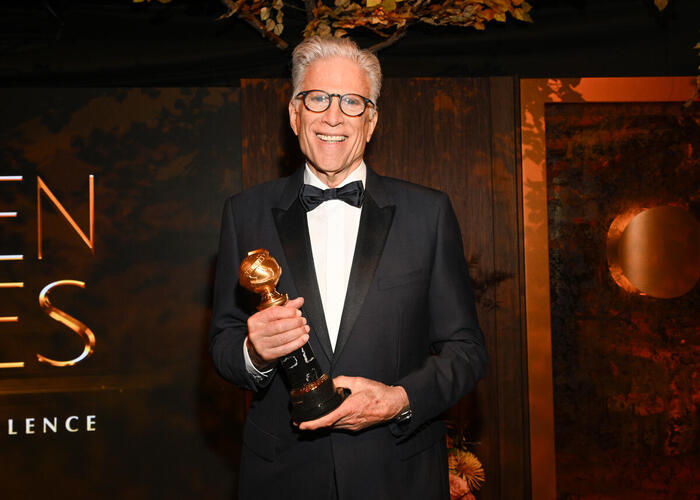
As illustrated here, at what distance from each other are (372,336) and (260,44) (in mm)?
2054

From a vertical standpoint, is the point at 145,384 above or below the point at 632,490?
above

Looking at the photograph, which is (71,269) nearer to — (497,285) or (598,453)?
(497,285)

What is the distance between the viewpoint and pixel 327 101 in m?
1.51

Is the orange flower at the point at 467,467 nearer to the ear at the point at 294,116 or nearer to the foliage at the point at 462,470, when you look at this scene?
the foliage at the point at 462,470

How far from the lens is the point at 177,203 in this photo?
2.96 meters

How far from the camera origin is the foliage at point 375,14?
2.69 meters

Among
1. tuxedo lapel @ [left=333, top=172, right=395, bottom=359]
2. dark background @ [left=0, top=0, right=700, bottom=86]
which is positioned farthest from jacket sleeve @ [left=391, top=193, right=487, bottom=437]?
dark background @ [left=0, top=0, right=700, bottom=86]

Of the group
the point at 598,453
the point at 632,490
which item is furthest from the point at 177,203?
the point at 632,490

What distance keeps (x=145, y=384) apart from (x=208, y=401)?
32 cm

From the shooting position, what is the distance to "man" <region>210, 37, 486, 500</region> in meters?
1.42

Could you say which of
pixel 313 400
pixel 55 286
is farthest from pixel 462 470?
pixel 55 286

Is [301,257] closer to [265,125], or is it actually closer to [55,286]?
[265,125]

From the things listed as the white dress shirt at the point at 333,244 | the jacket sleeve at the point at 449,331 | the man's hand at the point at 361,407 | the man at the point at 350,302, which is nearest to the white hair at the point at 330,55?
the man at the point at 350,302

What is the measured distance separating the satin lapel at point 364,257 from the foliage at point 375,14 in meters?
1.43
